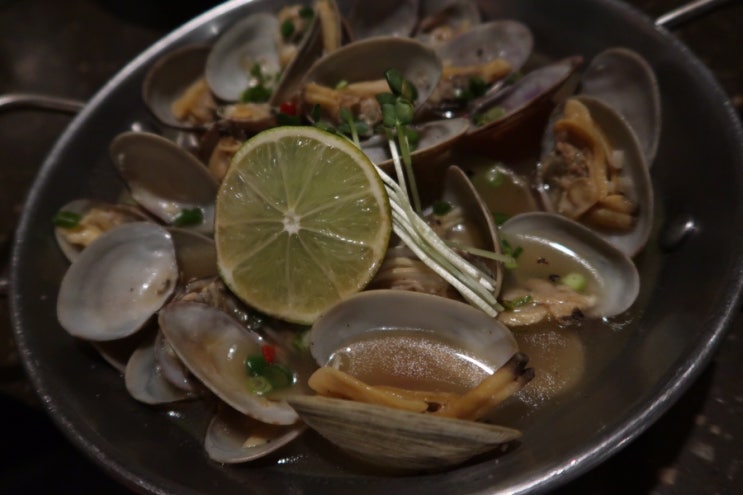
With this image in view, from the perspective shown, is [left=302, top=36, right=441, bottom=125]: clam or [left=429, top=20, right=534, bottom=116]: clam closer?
[left=302, top=36, right=441, bottom=125]: clam

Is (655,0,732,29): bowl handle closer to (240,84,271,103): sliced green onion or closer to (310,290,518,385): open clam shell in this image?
(310,290,518,385): open clam shell

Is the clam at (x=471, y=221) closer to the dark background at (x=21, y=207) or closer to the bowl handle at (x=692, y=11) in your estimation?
the dark background at (x=21, y=207)

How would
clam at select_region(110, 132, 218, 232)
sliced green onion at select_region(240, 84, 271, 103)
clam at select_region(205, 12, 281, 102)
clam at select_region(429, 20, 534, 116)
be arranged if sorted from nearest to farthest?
clam at select_region(110, 132, 218, 232)
clam at select_region(429, 20, 534, 116)
sliced green onion at select_region(240, 84, 271, 103)
clam at select_region(205, 12, 281, 102)

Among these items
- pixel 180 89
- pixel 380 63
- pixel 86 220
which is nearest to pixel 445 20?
pixel 380 63

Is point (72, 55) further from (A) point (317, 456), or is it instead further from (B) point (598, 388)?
(B) point (598, 388)

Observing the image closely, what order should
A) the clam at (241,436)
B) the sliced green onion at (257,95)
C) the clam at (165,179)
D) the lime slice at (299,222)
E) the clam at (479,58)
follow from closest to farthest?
the clam at (241,436), the lime slice at (299,222), the clam at (165,179), the clam at (479,58), the sliced green onion at (257,95)

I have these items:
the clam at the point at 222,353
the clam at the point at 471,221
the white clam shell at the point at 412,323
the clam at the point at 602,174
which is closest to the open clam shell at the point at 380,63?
the clam at the point at 471,221

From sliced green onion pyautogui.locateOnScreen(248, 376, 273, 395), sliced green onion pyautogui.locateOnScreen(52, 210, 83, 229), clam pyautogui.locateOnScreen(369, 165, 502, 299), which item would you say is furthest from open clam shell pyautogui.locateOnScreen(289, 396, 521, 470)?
sliced green onion pyautogui.locateOnScreen(52, 210, 83, 229)
